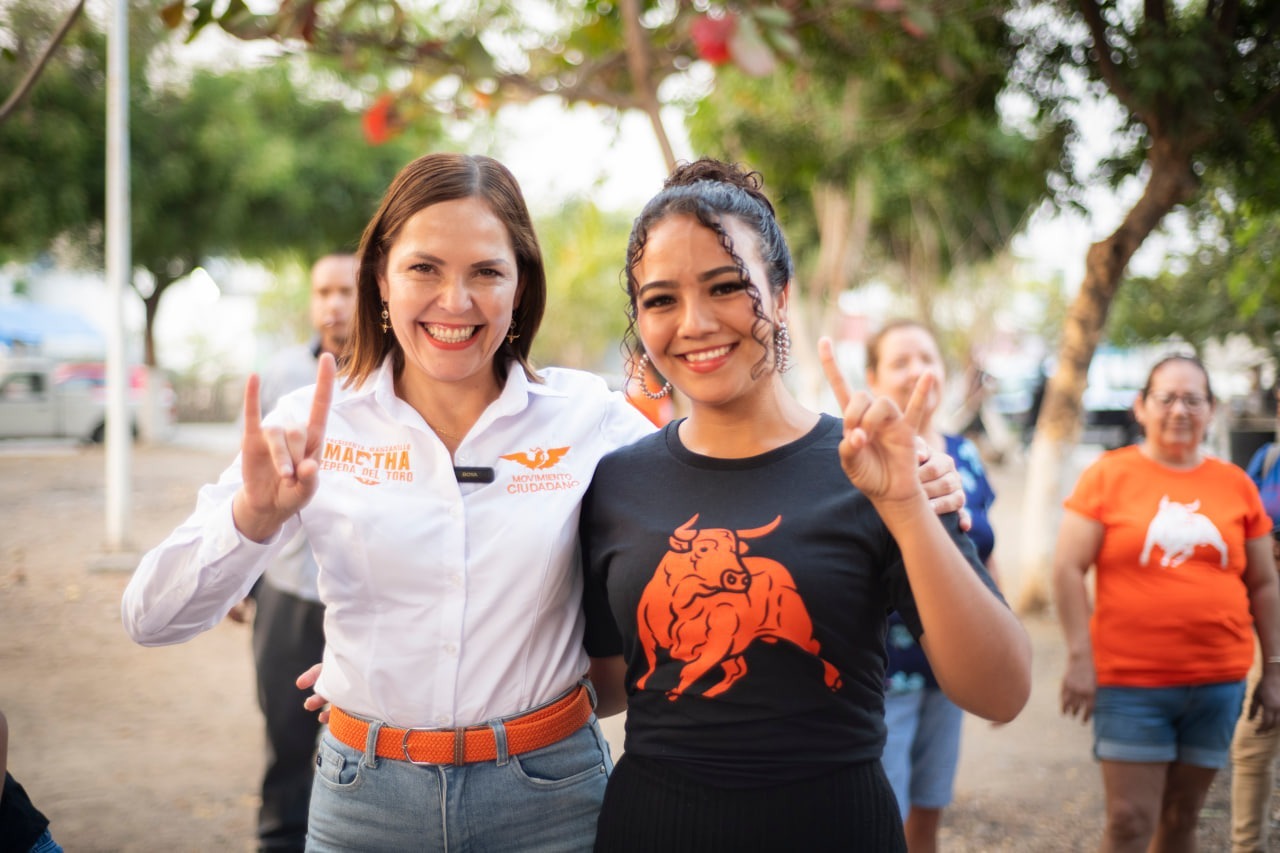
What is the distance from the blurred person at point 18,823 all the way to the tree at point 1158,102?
5695 mm

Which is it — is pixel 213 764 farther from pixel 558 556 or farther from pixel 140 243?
pixel 140 243

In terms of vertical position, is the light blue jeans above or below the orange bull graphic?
below

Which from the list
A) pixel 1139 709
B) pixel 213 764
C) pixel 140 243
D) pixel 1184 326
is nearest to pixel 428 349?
pixel 1139 709

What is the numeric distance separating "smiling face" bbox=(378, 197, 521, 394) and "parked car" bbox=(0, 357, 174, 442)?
54.7ft

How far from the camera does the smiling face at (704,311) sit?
1899 millimetres

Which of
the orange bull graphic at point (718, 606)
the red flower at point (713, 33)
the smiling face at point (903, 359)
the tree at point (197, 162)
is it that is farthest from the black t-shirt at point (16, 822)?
the tree at point (197, 162)

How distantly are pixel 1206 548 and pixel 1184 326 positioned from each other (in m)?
11.1

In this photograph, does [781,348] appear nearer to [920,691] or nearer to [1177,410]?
[920,691]

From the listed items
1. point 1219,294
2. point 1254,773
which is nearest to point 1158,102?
point 1254,773

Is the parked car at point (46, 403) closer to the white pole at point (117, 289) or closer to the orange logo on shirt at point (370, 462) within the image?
the white pole at point (117, 289)

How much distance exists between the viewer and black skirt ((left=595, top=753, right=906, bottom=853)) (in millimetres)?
1797

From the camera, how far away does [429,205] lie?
2062 millimetres

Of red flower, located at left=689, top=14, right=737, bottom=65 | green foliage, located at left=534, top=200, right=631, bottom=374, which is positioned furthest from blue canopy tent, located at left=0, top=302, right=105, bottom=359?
red flower, located at left=689, top=14, right=737, bottom=65

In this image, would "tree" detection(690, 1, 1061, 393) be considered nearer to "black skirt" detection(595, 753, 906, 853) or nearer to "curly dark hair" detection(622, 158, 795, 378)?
"curly dark hair" detection(622, 158, 795, 378)
